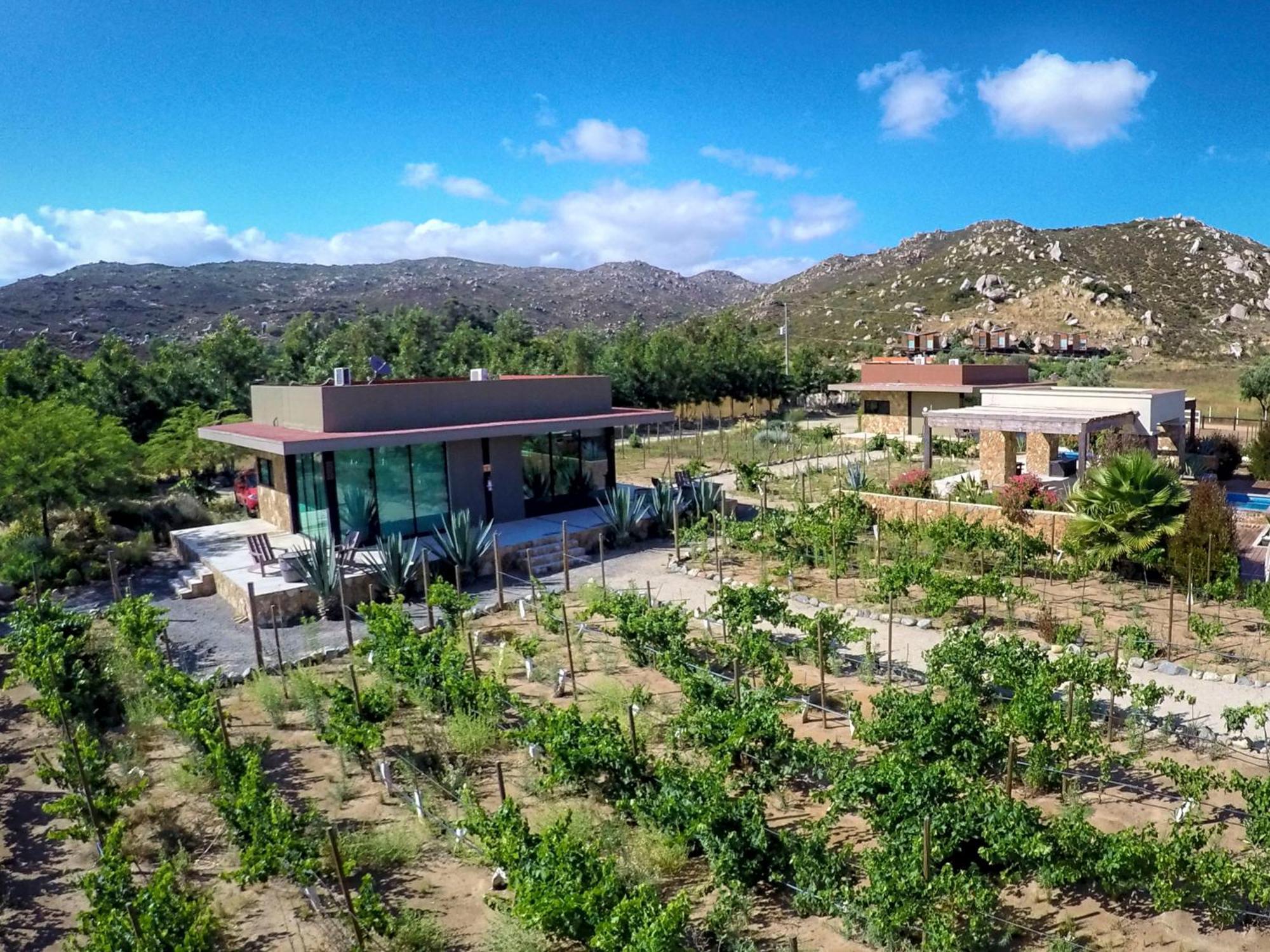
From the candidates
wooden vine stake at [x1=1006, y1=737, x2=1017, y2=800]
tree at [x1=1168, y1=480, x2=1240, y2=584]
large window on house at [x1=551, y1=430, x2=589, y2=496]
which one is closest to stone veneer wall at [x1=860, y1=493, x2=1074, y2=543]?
tree at [x1=1168, y1=480, x2=1240, y2=584]

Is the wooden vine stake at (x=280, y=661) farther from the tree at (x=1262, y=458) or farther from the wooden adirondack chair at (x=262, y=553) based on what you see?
the tree at (x=1262, y=458)

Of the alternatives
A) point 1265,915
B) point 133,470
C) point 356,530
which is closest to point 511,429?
point 356,530

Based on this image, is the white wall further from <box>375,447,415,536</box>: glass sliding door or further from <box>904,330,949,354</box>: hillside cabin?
A: <box>904,330,949,354</box>: hillside cabin

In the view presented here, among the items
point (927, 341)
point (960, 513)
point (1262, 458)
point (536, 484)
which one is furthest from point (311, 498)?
point (927, 341)

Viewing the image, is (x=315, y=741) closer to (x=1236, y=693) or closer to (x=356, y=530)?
(x=356, y=530)

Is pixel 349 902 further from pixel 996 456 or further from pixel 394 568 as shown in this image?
pixel 996 456
